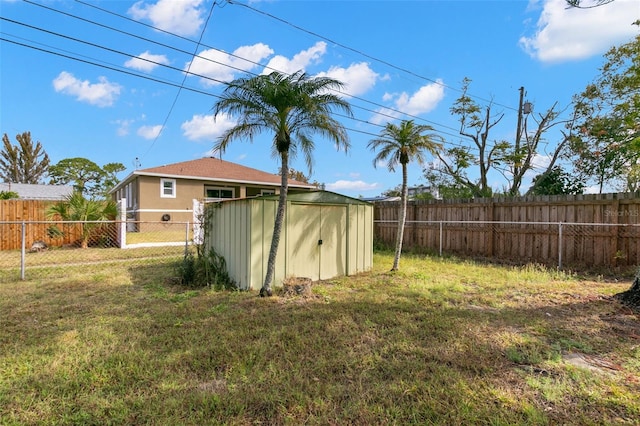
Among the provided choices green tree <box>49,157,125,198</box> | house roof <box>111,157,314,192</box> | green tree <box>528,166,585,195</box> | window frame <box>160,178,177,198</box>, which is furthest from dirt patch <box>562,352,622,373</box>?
green tree <box>49,157,125,198</box>

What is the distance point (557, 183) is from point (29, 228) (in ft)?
67.1

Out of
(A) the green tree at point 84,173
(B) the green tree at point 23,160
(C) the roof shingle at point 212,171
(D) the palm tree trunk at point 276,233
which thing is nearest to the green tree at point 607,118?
(D) the palm tree trunk at point 276,233

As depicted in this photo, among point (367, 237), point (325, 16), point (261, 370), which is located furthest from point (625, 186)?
point (261, 370)

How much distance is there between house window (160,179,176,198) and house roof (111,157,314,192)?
0.39 meters

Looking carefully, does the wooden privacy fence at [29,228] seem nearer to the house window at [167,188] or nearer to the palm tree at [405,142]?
the house window at [167,188]

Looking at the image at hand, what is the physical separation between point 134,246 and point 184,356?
9.38m

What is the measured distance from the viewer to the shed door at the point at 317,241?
6461mm

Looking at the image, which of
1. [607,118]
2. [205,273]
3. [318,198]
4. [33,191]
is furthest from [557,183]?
[33,191]

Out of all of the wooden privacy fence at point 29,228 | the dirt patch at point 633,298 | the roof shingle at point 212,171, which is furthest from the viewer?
the roof shingle at point 212,171

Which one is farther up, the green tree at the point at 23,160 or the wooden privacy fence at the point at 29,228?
the green tree at the point at 23,160

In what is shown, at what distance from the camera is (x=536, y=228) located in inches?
347

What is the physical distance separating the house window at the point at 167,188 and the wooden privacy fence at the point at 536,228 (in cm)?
1187

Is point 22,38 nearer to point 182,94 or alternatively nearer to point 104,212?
point 182,94

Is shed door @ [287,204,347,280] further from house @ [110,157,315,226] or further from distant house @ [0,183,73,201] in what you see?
distant house @ [0,183,73,201]
